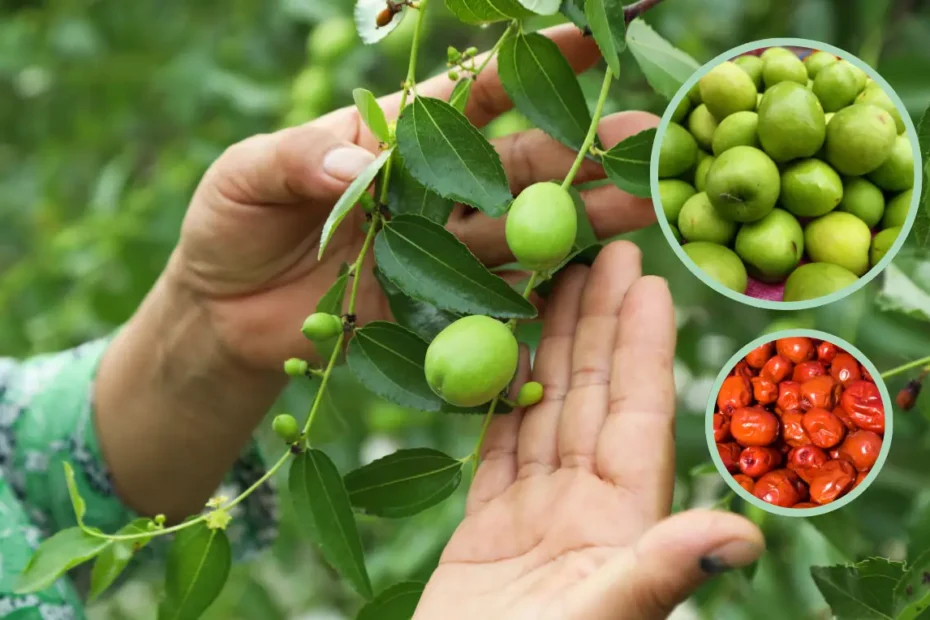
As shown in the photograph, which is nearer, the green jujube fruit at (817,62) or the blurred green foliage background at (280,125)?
the green jujube fruit at (817,62)

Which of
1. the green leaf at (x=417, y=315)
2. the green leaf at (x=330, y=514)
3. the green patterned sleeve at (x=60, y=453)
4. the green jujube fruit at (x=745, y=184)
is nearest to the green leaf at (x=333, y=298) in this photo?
the green leaf at (x=417, y=315)

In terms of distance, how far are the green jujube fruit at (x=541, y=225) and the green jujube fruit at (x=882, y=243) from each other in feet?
0.77

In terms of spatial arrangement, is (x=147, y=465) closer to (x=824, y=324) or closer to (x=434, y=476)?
(x=434, y=476)

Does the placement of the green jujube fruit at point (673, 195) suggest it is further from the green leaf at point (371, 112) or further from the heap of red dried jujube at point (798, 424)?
the green leaf at point (371, 112)

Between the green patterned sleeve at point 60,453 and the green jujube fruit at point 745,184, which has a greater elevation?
the green jujube fruit at point 745,184

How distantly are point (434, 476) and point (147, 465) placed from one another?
2.54ft

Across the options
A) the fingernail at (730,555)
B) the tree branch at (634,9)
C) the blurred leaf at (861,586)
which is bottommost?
the blurred leaf at (861,586)

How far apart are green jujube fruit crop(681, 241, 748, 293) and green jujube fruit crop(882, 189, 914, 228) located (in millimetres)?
115

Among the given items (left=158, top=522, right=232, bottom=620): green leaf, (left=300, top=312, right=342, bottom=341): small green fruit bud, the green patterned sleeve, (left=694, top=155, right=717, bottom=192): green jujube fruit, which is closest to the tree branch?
(left=694, top=155, right=717, bottom=192): green jujube fruit

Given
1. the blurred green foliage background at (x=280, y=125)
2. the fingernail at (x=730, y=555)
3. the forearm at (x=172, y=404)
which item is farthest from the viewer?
the forearm at (x=172, y=404)

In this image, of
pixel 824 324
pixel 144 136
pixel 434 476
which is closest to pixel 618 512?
pixel 434 476

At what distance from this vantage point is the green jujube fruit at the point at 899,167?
0.73 m

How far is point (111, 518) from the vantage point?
5.10 feet

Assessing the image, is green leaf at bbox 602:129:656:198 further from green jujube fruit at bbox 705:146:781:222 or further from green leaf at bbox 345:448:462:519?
green leaf at bbox 345:448:462:519
